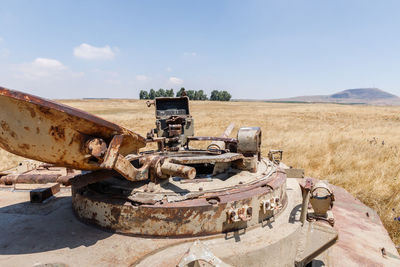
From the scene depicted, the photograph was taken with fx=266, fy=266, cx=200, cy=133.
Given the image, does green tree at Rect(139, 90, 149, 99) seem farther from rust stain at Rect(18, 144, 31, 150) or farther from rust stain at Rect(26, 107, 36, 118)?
rust stain at Rect(26, 107, 36, 118)

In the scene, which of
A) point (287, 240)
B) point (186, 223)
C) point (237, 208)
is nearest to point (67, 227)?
point (186, 223)

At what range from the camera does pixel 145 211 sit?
3377mm

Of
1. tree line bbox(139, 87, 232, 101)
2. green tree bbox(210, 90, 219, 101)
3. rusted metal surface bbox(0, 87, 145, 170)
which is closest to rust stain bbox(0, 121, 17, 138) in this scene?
rusted metal surface bbox(0, 87, 145, 170)

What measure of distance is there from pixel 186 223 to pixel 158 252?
0.48m

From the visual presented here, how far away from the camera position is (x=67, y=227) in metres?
3.81

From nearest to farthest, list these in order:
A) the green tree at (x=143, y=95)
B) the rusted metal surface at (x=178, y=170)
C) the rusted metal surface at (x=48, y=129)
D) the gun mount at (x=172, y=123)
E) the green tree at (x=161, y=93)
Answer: the rusted metal surface at (x=48, y=129)
the rusted metal surface at (x=178, y=170)
the gun mount at (x=172, y=123)
the green tree at (x=161, y=93)
the green tree at (x=143, y=95)

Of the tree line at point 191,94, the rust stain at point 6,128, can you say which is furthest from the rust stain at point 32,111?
the tree line at point 191,94

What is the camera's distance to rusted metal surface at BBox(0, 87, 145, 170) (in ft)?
7.90

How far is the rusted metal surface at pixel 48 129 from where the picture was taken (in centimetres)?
241

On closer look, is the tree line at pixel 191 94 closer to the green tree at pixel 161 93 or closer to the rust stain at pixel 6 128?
the green tree at pixel 161 93

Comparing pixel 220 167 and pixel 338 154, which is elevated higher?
pixel 220 167

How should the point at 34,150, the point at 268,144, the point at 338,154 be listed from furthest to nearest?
1. the point at 268,144
2. the point at 338,154
3. the point at 34,150

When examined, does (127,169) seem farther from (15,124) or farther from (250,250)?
(250,250)

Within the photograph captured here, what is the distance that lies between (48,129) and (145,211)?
1518mm
